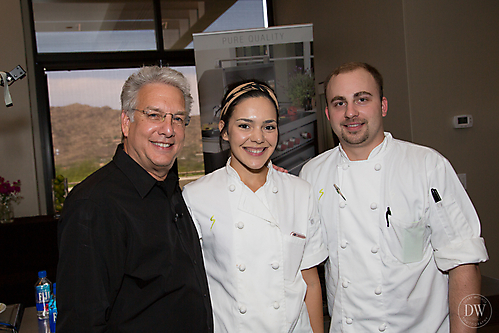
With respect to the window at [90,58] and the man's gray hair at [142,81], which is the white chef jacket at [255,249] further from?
the window at [90,58]

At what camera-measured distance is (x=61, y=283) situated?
103 centimetres

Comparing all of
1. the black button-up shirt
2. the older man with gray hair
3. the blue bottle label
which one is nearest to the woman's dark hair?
the older man with gray hair

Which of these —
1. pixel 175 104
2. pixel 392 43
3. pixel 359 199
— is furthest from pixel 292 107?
pixel 175 104

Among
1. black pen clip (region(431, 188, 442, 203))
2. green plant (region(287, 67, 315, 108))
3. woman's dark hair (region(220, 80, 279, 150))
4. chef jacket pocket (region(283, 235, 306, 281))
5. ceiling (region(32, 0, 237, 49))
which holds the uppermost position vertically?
ceiling (region(32, 0, 237, 49))

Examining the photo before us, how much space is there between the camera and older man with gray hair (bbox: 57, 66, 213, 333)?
1.03 metres

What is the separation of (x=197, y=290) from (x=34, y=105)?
14.0 ft

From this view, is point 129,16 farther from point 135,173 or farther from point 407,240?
point 407,240

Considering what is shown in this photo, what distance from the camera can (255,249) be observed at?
4.54 feet

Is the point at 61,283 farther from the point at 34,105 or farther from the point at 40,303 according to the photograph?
the point at 34,105

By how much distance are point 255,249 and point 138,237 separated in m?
0.43

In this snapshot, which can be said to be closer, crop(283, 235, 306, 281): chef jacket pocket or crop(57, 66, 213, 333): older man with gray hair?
crop(57, 66, 213, 333): older man with gray hair

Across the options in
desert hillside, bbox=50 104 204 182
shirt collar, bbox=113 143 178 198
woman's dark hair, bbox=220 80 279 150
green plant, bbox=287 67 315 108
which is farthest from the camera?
desert hillside, bbox=50 104 204 182

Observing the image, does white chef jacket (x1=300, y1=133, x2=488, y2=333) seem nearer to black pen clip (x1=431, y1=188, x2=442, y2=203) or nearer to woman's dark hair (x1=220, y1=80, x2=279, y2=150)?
black pen clip (x1=431, y1=188, x2=442, y2=203)

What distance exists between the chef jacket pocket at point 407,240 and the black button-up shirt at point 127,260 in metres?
0.73
